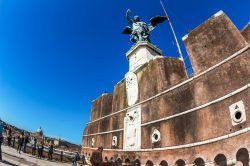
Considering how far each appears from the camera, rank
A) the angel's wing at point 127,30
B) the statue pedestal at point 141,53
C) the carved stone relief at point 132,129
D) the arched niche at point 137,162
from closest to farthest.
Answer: the arched niche at point 137,162, the carved stone relief at point 132,129, the statue pedestal at point 141,53, the angel's wing at point 127,30

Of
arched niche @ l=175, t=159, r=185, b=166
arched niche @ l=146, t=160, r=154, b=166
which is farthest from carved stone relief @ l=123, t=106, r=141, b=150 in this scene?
arched niche @ l=175, t=159, r=185, b=166

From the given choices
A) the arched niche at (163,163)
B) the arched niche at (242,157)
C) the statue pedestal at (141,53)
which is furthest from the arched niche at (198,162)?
the statue pedestal at (141,53)

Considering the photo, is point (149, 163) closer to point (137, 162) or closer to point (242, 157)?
point (137, 162)

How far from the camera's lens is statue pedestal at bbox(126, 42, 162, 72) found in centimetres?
1789

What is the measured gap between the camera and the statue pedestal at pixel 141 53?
17.9 metres

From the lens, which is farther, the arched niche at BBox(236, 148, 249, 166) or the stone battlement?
the stone battlement

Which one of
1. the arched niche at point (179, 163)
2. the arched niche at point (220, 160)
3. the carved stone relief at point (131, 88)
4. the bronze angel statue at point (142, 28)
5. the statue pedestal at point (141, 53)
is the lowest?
the arched niche at point (179, 163)

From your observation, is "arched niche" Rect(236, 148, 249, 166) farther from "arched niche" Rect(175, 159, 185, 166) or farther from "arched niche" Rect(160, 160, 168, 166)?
"arched niche" Rect(160, 160, 168, 166)

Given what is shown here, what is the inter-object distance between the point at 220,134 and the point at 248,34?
19.6ft

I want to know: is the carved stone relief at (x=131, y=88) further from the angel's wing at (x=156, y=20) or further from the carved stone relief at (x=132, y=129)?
the angel's wing at (x=156, y=20)

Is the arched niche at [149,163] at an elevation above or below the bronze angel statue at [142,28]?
below

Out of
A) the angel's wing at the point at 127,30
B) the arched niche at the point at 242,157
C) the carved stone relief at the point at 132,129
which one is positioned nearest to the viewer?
the arched niche at the point at 242,157

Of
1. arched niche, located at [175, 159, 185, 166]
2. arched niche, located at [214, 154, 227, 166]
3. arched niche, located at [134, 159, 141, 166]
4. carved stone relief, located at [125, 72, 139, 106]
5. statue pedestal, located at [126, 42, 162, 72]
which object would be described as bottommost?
arched niche, located at [134, 159, 141, 166]

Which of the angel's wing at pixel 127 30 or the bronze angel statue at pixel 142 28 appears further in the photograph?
the angel's wing at pixel 127 30
